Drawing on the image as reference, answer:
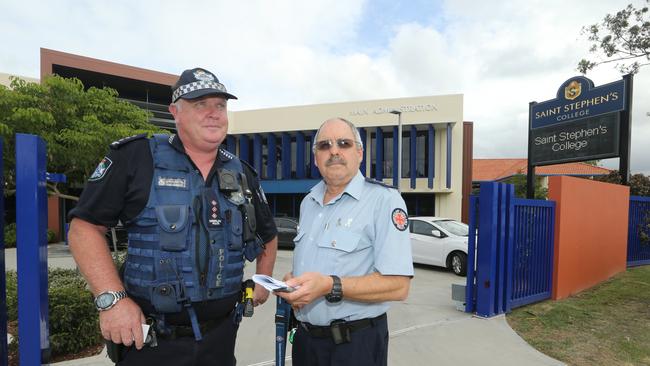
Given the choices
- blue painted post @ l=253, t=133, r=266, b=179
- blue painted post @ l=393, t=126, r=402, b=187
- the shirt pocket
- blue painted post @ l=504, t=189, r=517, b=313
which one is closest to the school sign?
blue painted post @ l=504, t=189, r=517, b=313

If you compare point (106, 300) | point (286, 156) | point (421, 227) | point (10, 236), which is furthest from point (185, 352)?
point (286, 156)

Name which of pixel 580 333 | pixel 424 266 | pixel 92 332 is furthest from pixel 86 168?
pixel 580 333

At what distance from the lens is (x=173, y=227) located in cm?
181

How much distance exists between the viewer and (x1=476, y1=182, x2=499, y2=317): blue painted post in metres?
5.34

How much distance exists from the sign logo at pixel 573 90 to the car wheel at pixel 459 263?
4298 mm

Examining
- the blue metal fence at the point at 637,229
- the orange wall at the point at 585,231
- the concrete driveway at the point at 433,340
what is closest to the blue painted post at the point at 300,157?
the blue metal fence at the point at 637,229

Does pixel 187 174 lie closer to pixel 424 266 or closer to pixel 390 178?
pixel 424 266

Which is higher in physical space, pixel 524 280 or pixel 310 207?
pixel 310 207

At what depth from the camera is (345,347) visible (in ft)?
6.37

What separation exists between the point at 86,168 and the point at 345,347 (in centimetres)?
1184

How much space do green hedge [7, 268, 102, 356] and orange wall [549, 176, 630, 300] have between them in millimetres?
6542

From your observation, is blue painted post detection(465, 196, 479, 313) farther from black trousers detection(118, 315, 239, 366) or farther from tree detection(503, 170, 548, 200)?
tree detection(503, 170, 548, 200)

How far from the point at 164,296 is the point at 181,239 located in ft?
0.85

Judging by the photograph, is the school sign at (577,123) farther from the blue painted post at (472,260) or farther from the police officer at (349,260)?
the police officer at (349,260)
